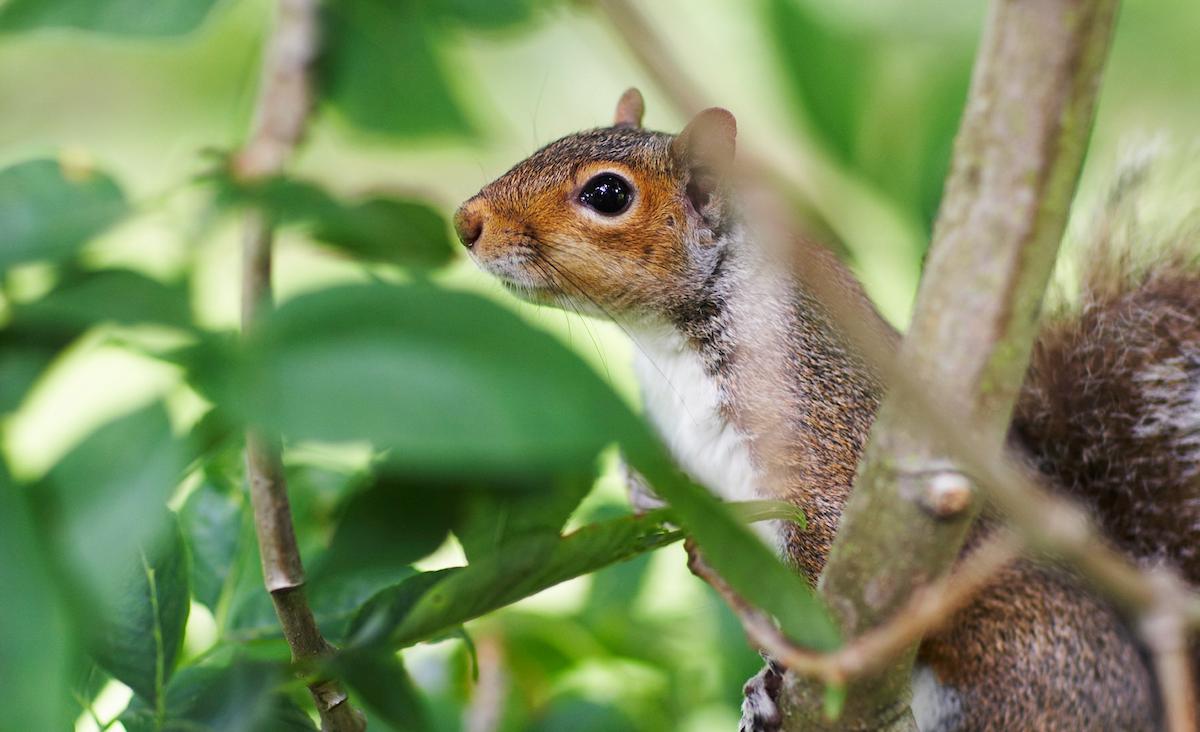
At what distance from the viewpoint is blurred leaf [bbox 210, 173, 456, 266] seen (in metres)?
0.43

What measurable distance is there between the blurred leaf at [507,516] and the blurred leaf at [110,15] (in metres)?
0.40

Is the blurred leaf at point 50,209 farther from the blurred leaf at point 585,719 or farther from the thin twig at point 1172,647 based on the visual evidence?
the blurred leaf at point 585,719

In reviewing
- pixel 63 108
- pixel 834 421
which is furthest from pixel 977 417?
pixel 63 108

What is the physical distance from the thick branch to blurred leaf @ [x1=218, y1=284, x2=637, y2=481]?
195 mm

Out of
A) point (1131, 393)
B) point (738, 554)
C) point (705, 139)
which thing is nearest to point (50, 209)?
point (738, 554)

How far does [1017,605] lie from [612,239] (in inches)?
18.7

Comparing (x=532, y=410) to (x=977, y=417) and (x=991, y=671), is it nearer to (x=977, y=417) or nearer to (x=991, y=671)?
(x=977, y=417)

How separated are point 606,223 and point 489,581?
0.66 m

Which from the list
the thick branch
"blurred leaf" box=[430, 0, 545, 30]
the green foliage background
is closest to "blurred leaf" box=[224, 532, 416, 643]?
the green foliage background

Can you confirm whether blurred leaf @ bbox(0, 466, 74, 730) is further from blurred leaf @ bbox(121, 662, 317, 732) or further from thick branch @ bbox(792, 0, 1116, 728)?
thick branch @ bbox(792, 0, 1116, 728)

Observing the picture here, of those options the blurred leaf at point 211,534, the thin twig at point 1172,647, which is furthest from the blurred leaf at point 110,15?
the thin twig at point 1172,647

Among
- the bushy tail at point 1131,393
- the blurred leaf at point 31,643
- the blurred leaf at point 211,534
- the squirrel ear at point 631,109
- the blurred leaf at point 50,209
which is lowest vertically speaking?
the bushy tail at point 1131,393

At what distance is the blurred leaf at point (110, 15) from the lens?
2.28ft

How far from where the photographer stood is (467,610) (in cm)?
48
